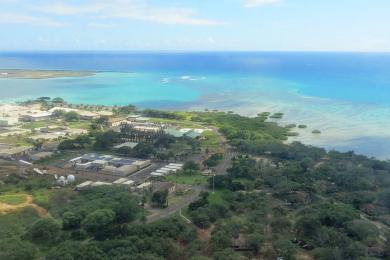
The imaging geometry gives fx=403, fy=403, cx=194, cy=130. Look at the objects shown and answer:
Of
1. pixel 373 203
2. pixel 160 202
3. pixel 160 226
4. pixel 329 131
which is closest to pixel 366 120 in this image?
pixel 329 131

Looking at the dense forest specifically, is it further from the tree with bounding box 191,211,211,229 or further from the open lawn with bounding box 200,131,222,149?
the open lawn with bounding box 200,131,222,149

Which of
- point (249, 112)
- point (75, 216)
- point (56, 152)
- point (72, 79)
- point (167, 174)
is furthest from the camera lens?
point (72, 79)

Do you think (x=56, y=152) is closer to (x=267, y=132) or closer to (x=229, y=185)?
(x=229, y=185)

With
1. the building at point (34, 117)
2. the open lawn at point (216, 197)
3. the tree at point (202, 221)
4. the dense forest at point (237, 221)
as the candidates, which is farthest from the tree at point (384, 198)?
the building at point (34, 117)

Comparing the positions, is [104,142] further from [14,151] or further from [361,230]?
[361,230]

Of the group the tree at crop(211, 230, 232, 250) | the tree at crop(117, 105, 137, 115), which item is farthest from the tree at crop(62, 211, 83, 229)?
the tree at crop(117, 105, 137, 115)

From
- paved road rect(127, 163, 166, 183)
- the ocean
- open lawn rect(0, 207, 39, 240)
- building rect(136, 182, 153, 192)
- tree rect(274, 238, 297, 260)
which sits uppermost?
the ocean

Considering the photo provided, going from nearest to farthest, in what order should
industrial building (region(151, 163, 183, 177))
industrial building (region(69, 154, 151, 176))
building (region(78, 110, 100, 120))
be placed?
industrial building (region(151, 163, 183, 177)) → industrial building (region(69, 154, 151, 176)) → building (region(78, 110, 100, 120))
